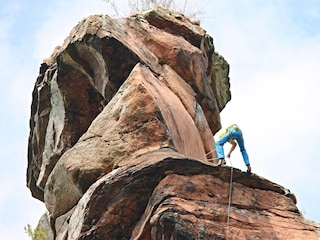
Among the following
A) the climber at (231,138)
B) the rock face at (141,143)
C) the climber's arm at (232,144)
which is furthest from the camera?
the climber's arm at (232,144)

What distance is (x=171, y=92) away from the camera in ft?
51.3

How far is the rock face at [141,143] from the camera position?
10.9 metres

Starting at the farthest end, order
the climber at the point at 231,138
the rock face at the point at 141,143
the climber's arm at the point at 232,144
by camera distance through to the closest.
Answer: the climber's arm at the point at 232,144 < the climber at the point at 231,138 < the rock face at the point at 141,143

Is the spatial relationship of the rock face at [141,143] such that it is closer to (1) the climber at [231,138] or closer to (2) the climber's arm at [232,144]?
(1) the climber at [231,138]

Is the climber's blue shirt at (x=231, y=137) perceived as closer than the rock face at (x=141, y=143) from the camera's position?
No

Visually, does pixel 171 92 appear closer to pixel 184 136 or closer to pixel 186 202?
pixel 184 136

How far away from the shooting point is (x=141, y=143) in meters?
13.0

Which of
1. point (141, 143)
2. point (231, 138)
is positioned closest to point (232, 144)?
point (231, 138)

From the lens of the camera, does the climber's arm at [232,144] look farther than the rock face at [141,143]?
Yes

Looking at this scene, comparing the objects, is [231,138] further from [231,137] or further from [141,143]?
[141,143]

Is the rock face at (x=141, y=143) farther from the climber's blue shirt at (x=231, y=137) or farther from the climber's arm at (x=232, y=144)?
the climber's arm at (x=232, y=144)

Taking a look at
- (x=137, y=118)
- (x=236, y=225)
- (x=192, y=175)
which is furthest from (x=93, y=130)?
(x=236, y=225)

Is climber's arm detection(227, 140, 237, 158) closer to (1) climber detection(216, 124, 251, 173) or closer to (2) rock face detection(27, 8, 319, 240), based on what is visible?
(1) climber detection(216, 124, 251, 173)

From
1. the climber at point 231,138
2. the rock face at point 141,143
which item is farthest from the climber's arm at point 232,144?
the rock face at point 141,143
